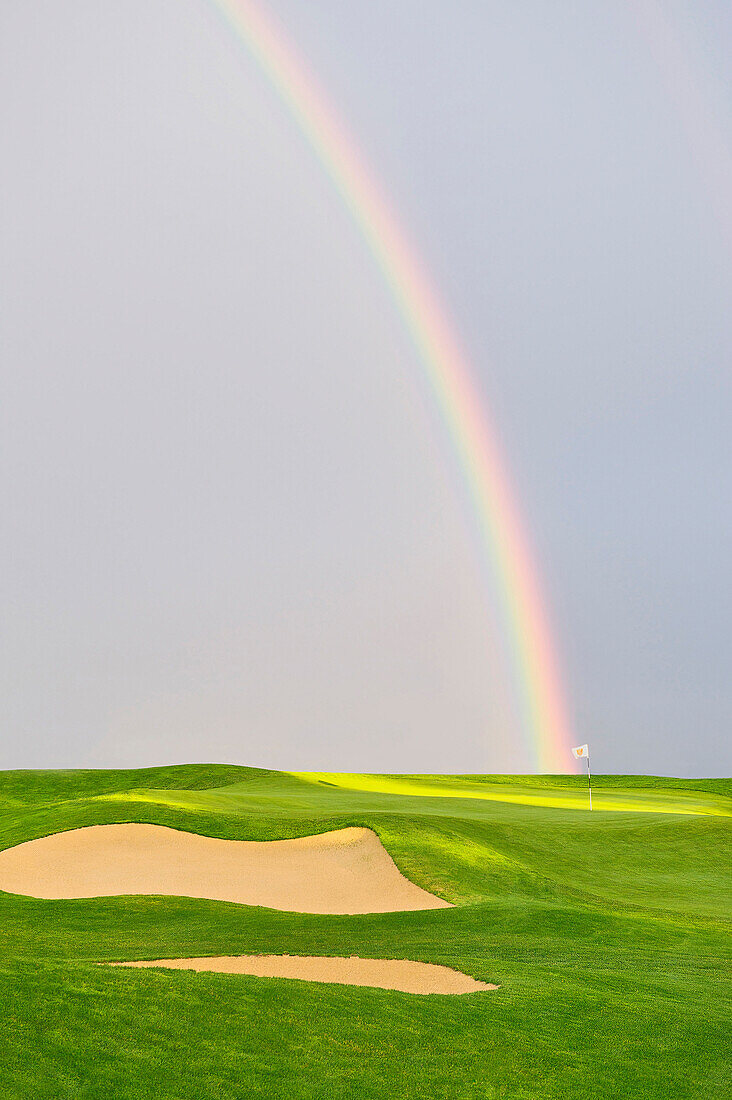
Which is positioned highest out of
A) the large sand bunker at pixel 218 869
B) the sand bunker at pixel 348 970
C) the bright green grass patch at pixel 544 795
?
the bright green grass patch at pixel 544 795

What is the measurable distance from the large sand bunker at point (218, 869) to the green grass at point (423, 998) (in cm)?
72

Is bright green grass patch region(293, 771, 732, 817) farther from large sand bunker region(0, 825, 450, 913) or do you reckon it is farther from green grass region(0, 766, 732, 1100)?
large sand bunker region(0, 825, 450, 913)

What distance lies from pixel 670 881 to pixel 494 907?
350 inches

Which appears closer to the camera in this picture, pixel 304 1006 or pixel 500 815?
pixel 304 1006

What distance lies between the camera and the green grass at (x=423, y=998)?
8938 millimetres

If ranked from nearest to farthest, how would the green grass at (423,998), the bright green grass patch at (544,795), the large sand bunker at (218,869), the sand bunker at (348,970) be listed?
1. the green grass at (423,998)
2. the sand bunker at (348,970)
3. the large sand bunker at (218,869)
4. the bright green grass patch at (544,795)

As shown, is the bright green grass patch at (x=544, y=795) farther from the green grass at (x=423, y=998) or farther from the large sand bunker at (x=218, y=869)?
the large sand bunker at (x=218, y=869)

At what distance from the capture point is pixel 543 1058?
10633mm

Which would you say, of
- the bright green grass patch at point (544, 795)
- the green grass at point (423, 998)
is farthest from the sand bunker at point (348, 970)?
the bright green grass patch at point (544, 795)

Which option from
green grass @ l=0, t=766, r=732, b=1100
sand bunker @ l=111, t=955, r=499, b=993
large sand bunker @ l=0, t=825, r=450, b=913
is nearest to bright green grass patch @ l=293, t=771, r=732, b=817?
green grass @ l=0, t=766, r=732, b=1100

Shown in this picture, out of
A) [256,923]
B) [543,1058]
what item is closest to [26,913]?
[256,923]

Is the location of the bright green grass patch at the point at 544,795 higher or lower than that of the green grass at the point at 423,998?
higher

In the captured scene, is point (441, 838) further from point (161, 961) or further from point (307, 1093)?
point (307, 1093)

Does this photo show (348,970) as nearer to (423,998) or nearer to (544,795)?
(423,998)
